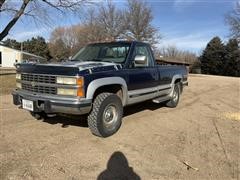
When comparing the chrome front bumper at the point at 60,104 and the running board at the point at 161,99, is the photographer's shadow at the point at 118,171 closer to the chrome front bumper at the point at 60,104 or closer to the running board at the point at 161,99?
the chrome front bumper at the point at 60,104

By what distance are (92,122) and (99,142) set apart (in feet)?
1.34

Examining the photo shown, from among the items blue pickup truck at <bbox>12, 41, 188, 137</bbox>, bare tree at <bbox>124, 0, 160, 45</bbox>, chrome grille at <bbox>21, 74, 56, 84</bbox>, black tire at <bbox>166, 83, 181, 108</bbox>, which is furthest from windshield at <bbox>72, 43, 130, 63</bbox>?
bare tree at <bbox>124, 0, 160, 45</bbox>

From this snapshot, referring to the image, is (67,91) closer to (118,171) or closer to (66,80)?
(66,80)

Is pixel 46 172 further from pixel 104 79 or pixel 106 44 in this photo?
pixel 106 44

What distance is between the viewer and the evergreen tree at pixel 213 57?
54.6 m

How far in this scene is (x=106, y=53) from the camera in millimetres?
7180

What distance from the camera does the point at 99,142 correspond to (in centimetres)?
562

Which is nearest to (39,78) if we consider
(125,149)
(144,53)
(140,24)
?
(125,149)

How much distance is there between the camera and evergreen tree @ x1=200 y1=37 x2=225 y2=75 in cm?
5459

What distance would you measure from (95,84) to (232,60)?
51.2 meters

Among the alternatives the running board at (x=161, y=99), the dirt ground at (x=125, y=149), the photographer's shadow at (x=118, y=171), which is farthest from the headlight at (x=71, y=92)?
the running board at (x=161, y=99)

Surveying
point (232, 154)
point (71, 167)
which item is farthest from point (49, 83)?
point (232, 154)

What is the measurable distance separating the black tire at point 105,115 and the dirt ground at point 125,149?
0.18 m

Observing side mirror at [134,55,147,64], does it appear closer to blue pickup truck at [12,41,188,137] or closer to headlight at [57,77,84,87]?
blue pickup truck at [12,41,188,137]
